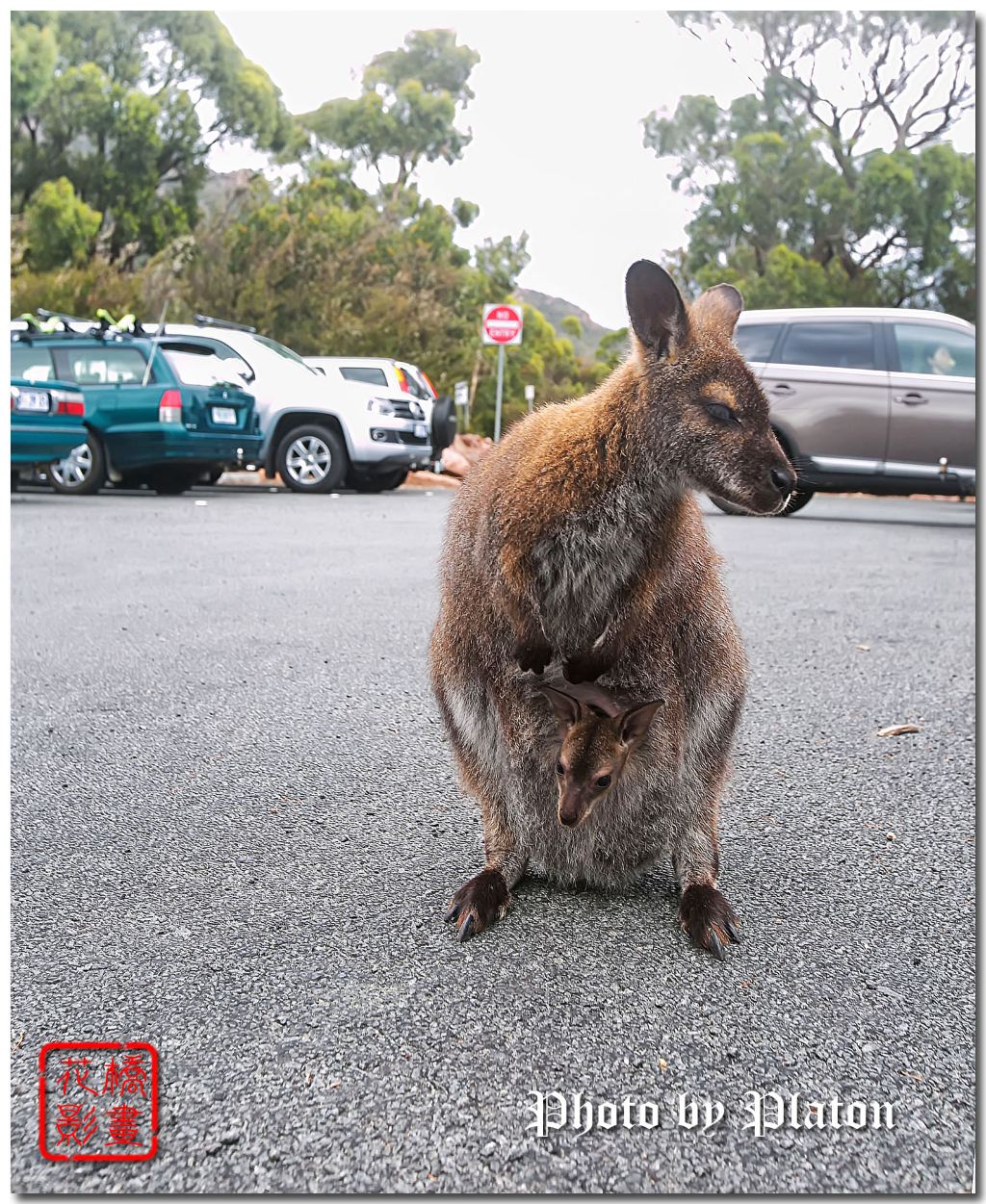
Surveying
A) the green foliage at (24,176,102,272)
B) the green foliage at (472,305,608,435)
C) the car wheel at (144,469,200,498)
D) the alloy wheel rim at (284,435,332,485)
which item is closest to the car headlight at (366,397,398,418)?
the alloy wheel rim at (284,435,332,485)

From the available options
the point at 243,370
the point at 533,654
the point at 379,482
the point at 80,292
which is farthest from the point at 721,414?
the point at 80,292

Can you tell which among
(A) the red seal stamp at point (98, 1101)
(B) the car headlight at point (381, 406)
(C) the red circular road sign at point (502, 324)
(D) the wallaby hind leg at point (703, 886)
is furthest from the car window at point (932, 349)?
(A) the red seal stamp at point (98, 1101)

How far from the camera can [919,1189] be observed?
1492 mm

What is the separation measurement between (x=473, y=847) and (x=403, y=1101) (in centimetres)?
102

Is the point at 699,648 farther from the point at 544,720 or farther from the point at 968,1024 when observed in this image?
the point at 968,1024

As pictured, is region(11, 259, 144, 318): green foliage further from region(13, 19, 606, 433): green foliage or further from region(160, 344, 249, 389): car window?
region(160, 344, 249, 389): car window

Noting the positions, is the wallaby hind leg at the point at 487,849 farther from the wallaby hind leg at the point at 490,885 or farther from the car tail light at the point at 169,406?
the car tail light at the point at 169,406

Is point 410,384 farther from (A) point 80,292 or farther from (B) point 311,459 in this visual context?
(A) point 80,292

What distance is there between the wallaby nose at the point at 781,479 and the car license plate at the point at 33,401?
349 inches

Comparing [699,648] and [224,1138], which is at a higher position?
[699,648]

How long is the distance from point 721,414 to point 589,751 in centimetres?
65

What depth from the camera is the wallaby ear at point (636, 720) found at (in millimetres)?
2057

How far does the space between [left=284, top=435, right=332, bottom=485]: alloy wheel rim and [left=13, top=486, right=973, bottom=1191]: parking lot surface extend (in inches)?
350

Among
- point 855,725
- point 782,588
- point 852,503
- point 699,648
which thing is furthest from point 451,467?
point 699,648
